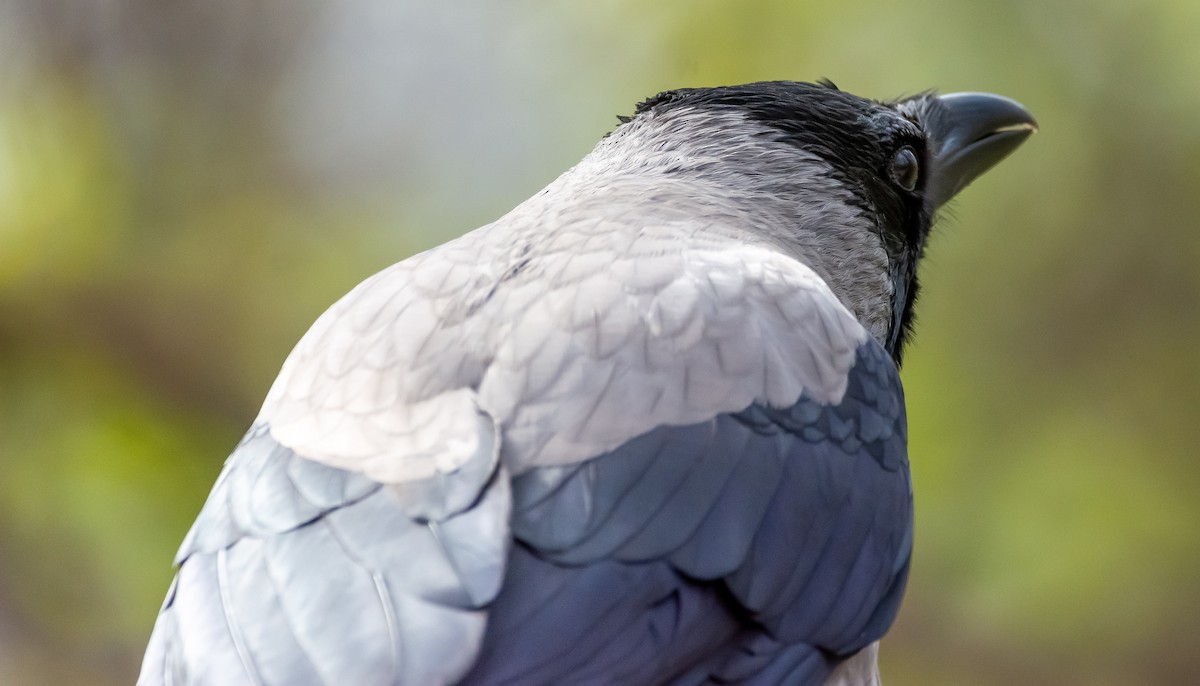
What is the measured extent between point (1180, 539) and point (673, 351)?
348 centimetres

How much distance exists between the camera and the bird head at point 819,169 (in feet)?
8.51

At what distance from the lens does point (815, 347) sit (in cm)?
197

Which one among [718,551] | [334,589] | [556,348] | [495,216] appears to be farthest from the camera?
[495,216]

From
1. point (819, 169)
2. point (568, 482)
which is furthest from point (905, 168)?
point (568, 482)

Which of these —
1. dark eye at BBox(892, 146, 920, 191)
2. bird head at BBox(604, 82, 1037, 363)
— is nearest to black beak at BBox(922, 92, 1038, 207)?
bird head at BBox(604, 82, 1037, 363)

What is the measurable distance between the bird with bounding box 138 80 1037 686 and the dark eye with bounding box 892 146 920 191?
0.67 metres

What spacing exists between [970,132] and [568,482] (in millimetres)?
1968

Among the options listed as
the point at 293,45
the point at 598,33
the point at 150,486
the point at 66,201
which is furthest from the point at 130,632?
the point at 598,33

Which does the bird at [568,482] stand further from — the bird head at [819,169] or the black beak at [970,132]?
the black beak at [970,132]

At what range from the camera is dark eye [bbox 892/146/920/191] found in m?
2.86

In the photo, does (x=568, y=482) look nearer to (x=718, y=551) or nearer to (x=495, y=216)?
(x=718, y=551)

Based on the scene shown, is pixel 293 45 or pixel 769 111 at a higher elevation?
pixel 293 45

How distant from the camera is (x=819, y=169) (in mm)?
2682

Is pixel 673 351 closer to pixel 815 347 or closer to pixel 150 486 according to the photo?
pixel 815 347
